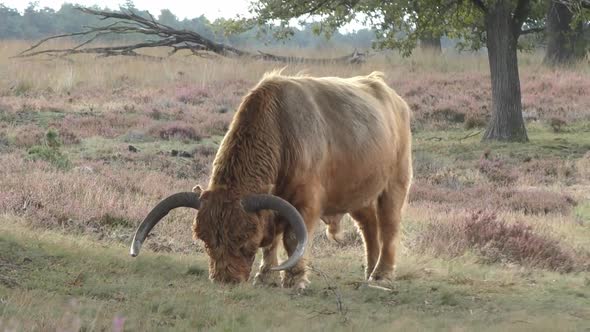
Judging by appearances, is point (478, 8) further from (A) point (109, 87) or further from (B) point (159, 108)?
(A) point (109, 87)

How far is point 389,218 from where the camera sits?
10.2m

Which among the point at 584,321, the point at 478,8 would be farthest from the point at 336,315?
the point at 478,8

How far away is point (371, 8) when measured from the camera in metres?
23.1

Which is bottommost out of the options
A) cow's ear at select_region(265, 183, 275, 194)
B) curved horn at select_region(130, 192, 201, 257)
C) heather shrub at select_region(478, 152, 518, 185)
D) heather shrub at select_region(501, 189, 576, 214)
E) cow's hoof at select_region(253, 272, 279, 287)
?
heather shrub at select_region(478, 152, 518, 185)

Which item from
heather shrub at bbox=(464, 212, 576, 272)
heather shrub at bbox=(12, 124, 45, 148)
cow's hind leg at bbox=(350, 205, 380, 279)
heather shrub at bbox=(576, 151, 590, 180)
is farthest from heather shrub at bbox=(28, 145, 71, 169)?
heather shrub at bbox=(576, 151, 590, 180)

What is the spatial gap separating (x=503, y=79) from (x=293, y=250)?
53.6ft

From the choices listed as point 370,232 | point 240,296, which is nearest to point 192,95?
point 370,232

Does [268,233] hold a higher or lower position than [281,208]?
lower

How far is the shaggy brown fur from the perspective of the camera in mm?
7605

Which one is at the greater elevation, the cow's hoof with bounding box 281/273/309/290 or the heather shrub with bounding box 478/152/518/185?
the cow's hoof with bounding box 281/273/309/290

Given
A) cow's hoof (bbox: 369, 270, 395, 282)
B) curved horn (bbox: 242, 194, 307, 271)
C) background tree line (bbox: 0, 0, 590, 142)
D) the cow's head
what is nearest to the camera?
the cow's head

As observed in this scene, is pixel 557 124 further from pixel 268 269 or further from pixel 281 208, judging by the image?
pixel 281 208

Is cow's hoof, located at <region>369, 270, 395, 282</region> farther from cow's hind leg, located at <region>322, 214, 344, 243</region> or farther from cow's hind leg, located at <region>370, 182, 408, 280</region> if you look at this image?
cow's hind leg, located at <region>322, 214, 344, 243</region>

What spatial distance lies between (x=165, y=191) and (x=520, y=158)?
9226mm
